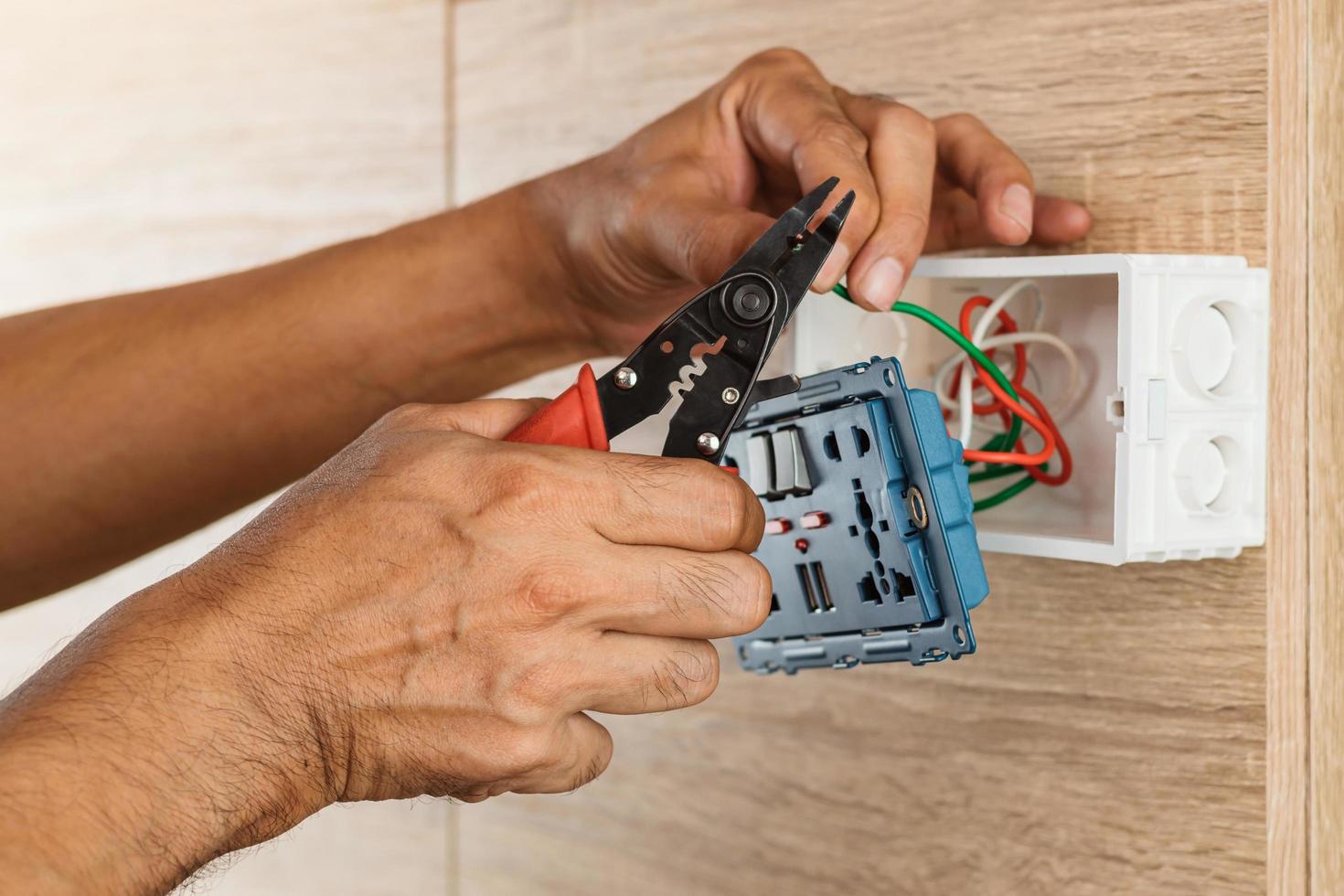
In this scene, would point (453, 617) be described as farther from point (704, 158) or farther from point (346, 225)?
point (346, 225)

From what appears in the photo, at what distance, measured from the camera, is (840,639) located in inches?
24.1

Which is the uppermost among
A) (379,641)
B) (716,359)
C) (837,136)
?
(837,136)

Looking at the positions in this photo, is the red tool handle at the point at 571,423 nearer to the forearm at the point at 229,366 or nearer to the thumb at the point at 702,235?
the thumb at the point at 702,235

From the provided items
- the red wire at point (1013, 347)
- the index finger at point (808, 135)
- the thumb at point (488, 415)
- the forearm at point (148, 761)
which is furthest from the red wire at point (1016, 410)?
the forearm at point (148, 761)

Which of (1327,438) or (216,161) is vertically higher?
(216,161)

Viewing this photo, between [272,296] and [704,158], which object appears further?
[272,296]

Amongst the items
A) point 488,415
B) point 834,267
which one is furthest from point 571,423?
point 834,267

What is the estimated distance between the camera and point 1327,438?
610 millimetres

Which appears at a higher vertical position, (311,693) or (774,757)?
(311,693)

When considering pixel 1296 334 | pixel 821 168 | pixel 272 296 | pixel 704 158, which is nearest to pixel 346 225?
pixel 272 296

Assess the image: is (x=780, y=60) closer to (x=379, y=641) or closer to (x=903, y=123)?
(x=903, y=123)

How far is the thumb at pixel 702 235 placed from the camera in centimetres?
59

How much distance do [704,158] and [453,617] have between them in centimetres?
35

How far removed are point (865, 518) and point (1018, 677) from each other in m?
0.20
